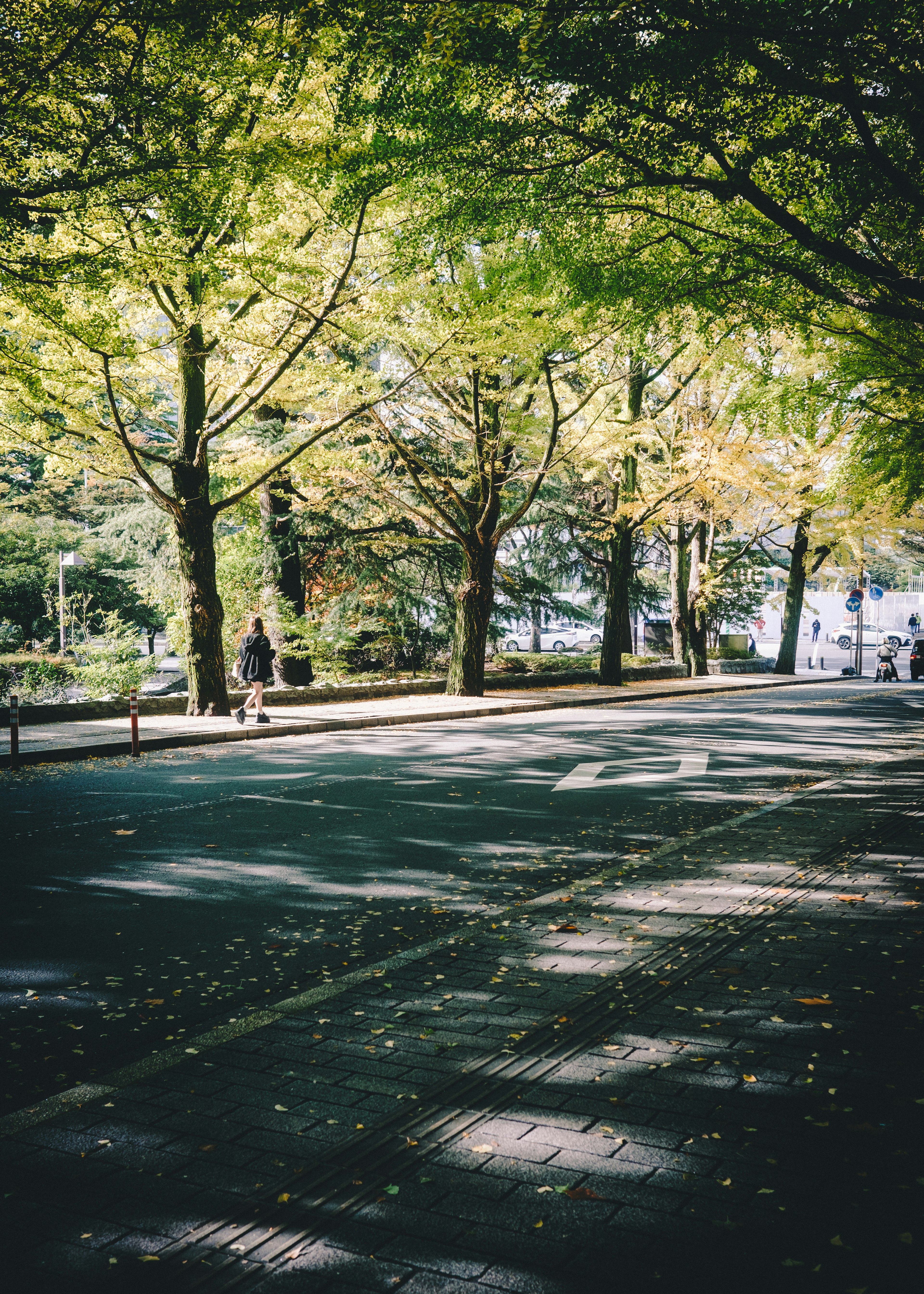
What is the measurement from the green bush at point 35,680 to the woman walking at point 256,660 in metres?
3.98

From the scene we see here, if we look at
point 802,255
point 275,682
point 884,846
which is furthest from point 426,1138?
point 275,682

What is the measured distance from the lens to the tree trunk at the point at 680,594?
3397 cm

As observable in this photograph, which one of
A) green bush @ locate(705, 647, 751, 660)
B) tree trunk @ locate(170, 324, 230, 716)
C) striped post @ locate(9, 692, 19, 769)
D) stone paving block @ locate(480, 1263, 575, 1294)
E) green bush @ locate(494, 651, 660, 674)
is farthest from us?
green bush @ locate(705, 647, 751, 660)

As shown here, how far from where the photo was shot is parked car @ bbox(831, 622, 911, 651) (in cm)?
6306

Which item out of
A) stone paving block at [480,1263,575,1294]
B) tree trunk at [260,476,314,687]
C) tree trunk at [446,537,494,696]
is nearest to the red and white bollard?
tree trunk at [260,476,314,687]

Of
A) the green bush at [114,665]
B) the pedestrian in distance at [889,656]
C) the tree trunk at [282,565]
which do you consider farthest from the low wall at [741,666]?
the green bush at [114,665]

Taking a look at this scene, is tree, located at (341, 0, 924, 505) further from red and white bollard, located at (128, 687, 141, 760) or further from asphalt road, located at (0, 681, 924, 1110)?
red and white bollard, located at (128, 687, 141, 760)

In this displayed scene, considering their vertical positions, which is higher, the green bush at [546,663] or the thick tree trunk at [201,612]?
the thick tree trunk at [201,612]

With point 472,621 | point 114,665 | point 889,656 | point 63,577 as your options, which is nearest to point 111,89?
point 114,665

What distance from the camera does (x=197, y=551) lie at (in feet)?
60.4

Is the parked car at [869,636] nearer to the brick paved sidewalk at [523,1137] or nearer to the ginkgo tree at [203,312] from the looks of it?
the ginkgo tree at [203,312]

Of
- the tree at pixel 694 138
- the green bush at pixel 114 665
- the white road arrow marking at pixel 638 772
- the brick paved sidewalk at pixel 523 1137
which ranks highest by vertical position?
the tree at pixel 694 138

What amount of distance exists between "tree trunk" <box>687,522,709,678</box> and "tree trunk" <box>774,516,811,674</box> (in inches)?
117

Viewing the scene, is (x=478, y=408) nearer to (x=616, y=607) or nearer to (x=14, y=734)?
(x=616, y=607)
